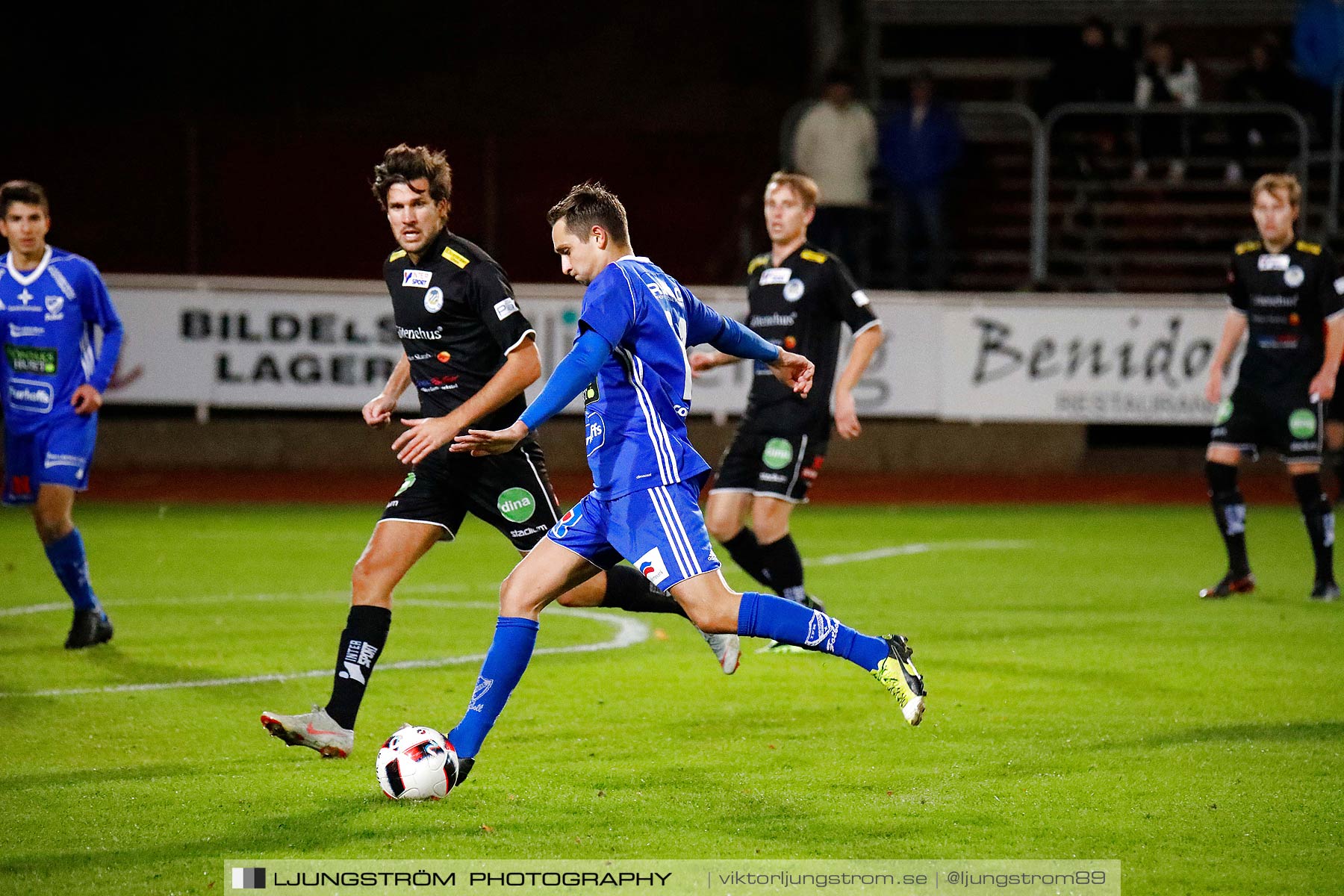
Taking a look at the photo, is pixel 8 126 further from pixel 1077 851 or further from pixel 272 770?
pixel 1077 851

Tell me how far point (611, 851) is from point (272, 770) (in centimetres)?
165

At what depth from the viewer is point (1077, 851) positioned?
16.2 ft

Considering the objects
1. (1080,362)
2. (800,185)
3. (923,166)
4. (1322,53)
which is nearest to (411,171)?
(800,185)

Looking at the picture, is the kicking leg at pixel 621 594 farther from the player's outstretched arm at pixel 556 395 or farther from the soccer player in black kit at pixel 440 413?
the player's outstretched arm at pixel 556 395

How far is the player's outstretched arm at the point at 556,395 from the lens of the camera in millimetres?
5137

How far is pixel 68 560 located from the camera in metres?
8.56

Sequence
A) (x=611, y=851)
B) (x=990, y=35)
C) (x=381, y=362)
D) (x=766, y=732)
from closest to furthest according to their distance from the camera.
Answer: (x=611, y=851)
(x=766, y=732)
(x=381, y=362)
(x=990, y=35)

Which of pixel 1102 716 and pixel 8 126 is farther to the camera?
pixel 8 126

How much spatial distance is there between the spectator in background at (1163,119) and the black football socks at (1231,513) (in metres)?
9.95

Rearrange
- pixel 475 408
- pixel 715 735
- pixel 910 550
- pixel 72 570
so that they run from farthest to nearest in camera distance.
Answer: pixel 910 550 → pixel 72 570 → pixel 715 735 → pixel 475 408

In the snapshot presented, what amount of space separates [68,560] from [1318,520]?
744 centimetres

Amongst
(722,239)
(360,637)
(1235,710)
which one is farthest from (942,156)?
(360,637)

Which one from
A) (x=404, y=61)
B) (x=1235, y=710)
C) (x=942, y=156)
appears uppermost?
(x=404, y=61)

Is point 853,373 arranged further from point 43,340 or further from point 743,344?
point 43,340
